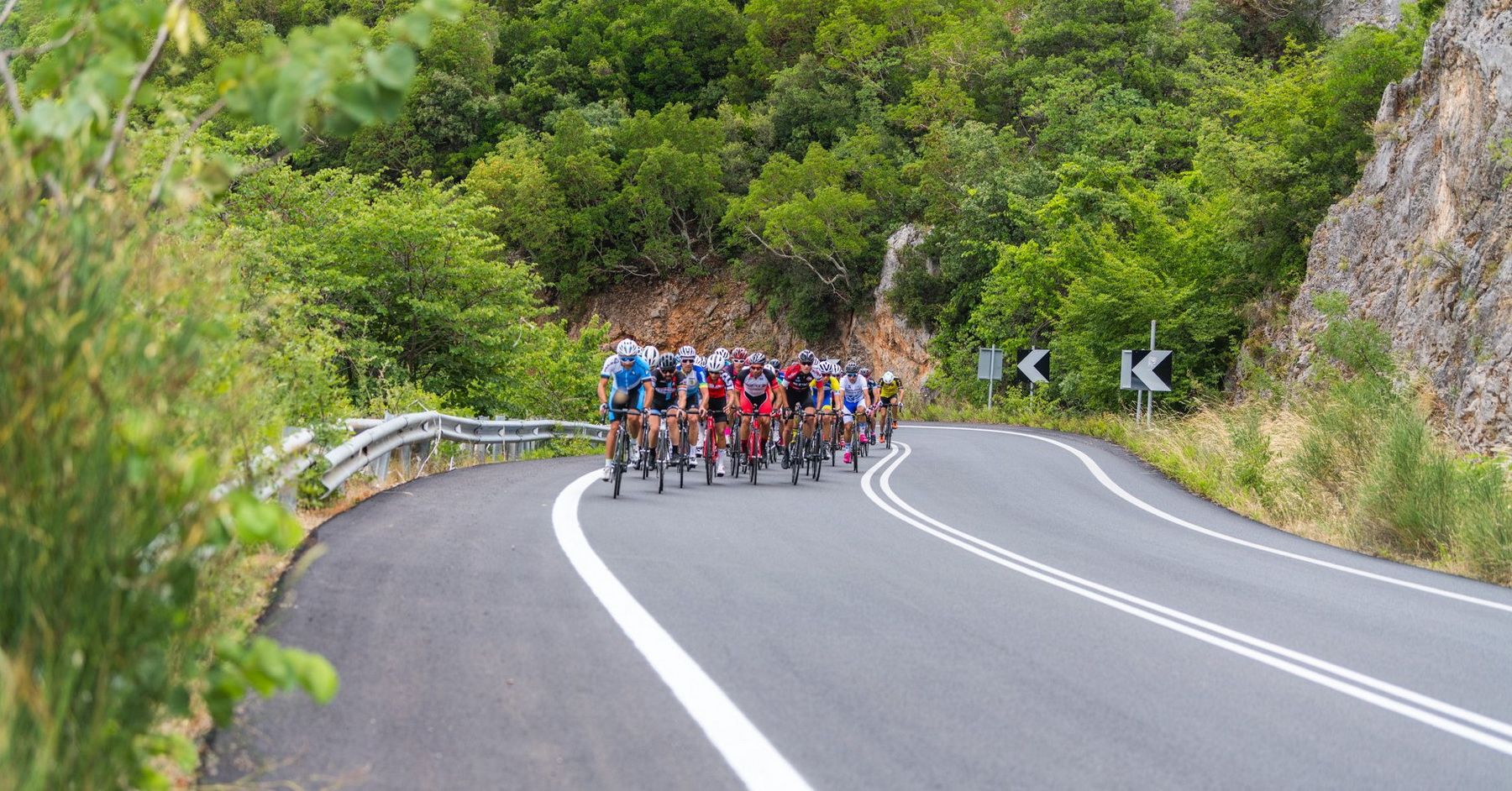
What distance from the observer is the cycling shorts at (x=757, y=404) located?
1969 cm

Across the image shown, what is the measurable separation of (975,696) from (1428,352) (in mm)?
20342

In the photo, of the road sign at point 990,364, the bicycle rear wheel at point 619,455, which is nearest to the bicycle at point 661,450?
the bicycle rear wheel at point 619,455

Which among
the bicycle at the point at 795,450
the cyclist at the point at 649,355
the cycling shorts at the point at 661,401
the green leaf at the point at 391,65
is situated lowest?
the bicycle at the point at 795,450

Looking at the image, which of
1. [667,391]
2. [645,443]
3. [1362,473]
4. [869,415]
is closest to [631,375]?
[645,443]

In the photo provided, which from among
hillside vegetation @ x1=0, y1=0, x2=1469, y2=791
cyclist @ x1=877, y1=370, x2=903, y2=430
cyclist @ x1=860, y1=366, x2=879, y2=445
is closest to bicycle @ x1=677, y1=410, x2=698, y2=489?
hillside vegetation @ x1=0, y1=0, x2=1469, y2=791

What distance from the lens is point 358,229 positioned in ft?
86.7

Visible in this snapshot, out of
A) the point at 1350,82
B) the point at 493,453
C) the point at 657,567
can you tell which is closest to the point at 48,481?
the point at 657,567

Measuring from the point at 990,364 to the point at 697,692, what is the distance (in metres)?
41.3

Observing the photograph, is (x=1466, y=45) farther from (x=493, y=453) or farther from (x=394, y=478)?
(x=394, y=478)

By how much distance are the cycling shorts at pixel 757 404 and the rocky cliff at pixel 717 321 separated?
3867cm

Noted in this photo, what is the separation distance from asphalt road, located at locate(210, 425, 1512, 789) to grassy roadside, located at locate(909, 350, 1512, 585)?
4.80 feet

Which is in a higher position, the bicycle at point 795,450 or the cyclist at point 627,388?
the cyclist at point 627,388

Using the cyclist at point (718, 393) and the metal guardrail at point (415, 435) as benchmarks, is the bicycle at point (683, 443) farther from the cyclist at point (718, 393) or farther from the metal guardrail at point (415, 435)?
the metal guardrail at point (415, 435)

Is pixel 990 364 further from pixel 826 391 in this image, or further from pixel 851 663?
pixel 851 663
